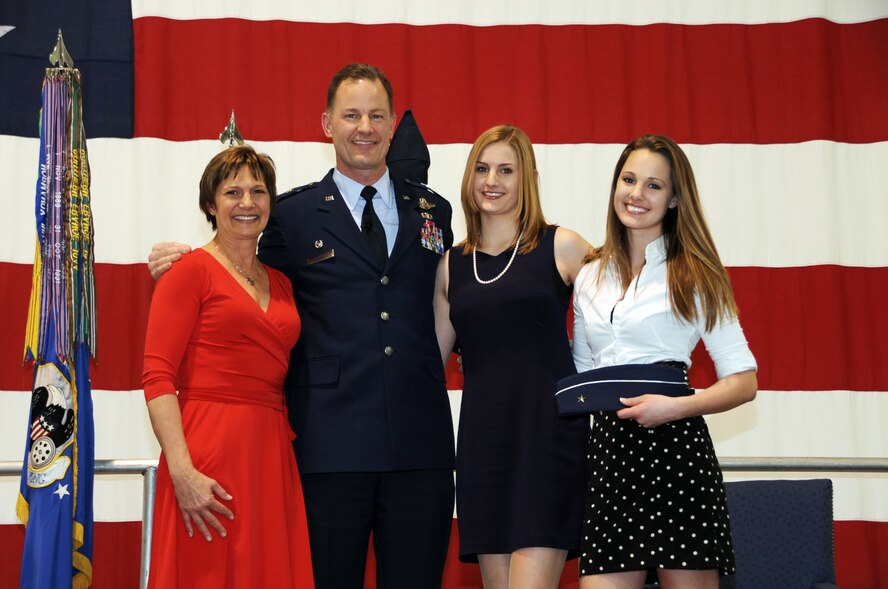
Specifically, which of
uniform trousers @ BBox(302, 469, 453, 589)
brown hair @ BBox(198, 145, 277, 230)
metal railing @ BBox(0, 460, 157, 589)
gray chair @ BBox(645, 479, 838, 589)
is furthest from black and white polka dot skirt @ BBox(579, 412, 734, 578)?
metal railing @ BBox(0, 460, 157, 589)

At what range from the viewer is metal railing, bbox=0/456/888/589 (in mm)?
2793

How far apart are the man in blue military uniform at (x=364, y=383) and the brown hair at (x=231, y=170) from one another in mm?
137

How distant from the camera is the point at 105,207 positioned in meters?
4.07

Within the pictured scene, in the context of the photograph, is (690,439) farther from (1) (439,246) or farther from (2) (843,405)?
(2) (843,405)

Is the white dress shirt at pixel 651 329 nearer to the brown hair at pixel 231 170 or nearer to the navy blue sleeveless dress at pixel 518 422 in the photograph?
the navy blue sleeveless dress at pixel 518 422

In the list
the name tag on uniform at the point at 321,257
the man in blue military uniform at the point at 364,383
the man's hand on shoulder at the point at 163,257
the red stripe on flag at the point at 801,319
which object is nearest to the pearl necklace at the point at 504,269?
the man in blue military uniform at the point at 364,383

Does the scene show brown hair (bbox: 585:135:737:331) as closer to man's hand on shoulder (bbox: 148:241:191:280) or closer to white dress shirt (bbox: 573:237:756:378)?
white dress shirt (bbox: 573:237:756:378)

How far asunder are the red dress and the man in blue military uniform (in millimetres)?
81

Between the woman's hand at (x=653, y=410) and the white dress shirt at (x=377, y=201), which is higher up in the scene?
the white dress shirt at (x=377, y=201)

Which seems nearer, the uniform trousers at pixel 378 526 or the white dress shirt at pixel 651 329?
the white dress shirt at pixel 651 329

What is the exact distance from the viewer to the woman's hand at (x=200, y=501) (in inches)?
87.6

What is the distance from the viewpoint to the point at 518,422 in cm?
244

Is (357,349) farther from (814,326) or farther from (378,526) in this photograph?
(814,326)

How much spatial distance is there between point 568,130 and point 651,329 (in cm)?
220
